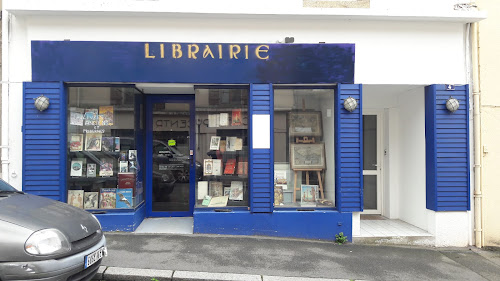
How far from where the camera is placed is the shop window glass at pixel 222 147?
5664 mm

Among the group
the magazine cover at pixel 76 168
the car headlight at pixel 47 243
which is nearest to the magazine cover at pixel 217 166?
the magazine cover at pixel 76 168

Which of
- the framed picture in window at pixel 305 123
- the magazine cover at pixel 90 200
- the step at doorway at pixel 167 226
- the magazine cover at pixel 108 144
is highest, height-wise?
the framed picture in window at pixel 305 123

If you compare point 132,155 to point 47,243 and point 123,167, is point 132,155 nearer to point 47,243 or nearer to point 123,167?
point 123,167

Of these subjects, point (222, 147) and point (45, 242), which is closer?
point (45, 242)

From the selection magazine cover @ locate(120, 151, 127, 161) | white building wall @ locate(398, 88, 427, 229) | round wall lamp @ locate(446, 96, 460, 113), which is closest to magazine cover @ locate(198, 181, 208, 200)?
magazine cover @ locate(120, 151, 127, 161)

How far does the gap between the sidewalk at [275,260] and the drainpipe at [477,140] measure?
0.42 m

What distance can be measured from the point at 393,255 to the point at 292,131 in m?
2.67

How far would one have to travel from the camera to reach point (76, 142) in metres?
5.54

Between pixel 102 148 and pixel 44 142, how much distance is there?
92 centimetres

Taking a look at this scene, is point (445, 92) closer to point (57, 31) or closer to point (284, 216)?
point (284, 216)

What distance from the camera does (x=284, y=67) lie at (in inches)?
211

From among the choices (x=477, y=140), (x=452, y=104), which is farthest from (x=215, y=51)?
(x=477, y=140)

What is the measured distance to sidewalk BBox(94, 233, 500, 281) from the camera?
13.1 feet

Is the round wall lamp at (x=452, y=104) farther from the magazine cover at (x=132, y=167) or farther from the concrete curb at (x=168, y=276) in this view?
the magazine cover at (x=132, y=167)
